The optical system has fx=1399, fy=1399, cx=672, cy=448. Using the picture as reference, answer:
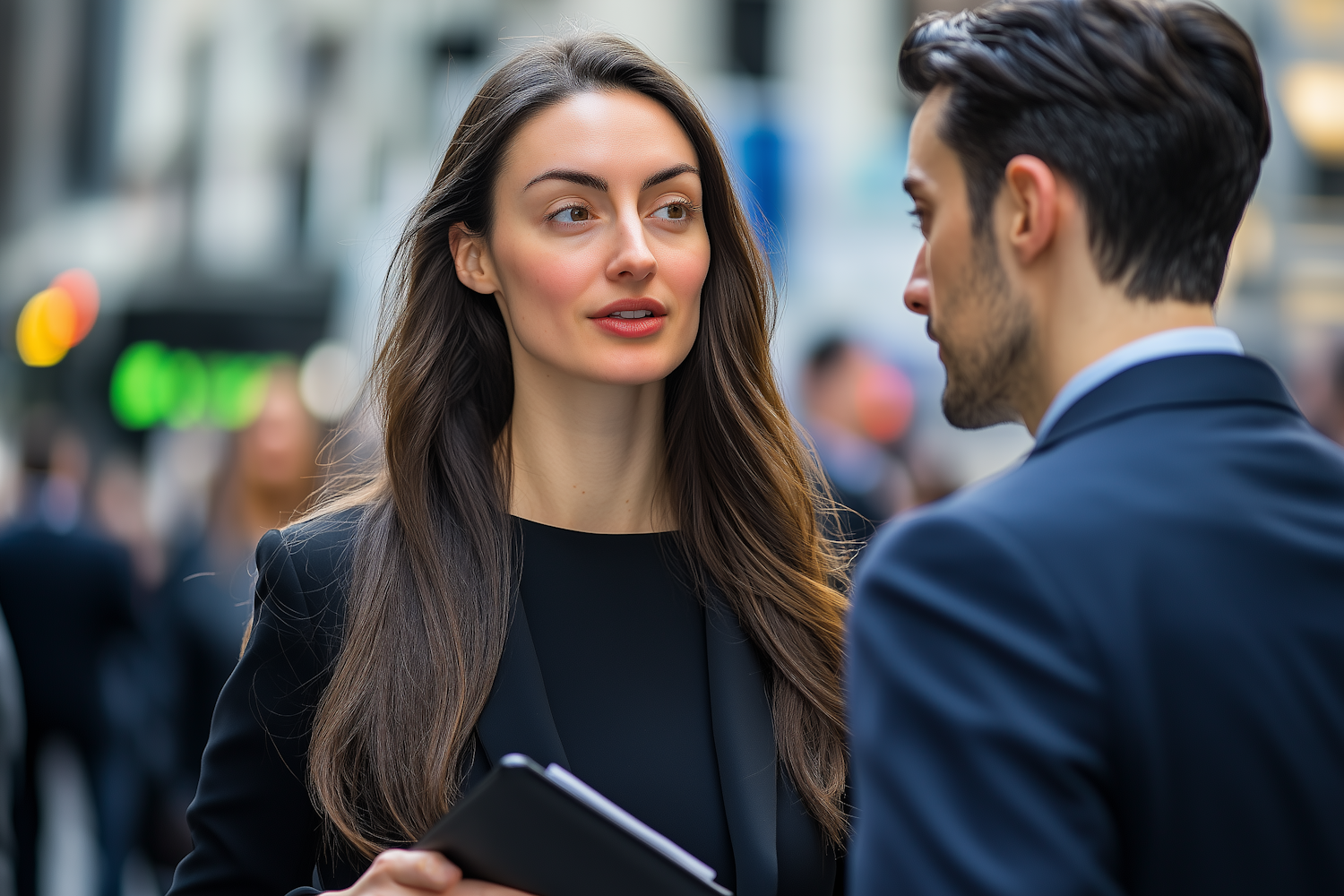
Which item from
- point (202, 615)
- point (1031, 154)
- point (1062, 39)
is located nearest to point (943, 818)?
point (1031, 154)

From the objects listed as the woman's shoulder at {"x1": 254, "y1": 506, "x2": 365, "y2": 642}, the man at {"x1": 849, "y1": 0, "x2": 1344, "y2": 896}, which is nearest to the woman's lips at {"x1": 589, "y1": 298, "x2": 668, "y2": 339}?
the woman's shoulder at {"x1": 254, "y1": 506, "x2": 365, "y2": 642}

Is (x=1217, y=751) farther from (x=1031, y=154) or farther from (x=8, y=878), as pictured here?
(x=8, y=878)

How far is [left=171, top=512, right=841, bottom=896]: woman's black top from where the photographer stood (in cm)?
221

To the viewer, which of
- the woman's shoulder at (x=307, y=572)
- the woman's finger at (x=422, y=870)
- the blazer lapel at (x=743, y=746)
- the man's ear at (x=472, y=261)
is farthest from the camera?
the man's ear at (x=472, y=261)

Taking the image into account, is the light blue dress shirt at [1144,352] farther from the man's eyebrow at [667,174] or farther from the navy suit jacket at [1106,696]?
the man's eyebrow at [667,174]

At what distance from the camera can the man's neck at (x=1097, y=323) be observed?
150cm

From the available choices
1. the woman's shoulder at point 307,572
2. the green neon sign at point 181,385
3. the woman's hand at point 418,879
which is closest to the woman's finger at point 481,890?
the woman's hand at point 418,879

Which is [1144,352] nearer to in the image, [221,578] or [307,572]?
[307,572]

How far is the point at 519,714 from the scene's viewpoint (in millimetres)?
2227

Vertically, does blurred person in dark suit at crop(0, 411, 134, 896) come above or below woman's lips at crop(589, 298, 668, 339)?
below

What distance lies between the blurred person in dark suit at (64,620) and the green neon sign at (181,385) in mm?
12519

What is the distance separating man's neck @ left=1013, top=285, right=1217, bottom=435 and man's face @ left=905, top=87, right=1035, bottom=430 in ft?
0.09

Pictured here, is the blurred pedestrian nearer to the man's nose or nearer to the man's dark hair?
the man's nose

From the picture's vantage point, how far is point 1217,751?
132cm
